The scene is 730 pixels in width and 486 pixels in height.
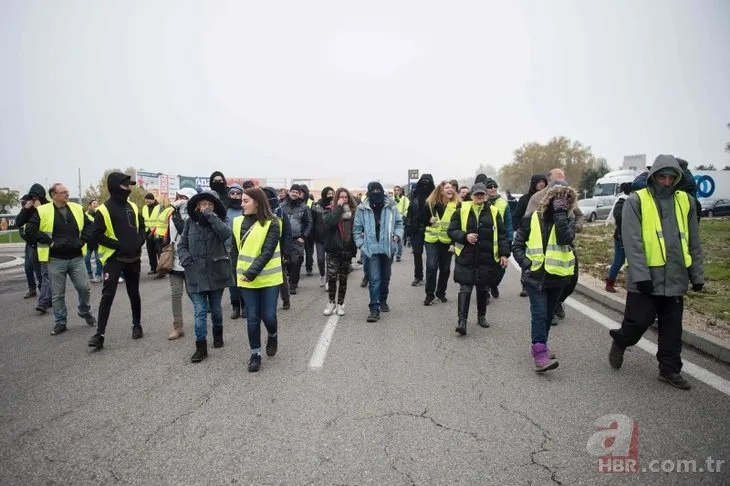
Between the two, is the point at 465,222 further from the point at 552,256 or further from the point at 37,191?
the point at 37,191

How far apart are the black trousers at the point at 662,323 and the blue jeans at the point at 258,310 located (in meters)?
3.48

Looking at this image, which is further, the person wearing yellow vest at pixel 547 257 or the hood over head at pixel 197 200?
the hood over head at pixel 197 200

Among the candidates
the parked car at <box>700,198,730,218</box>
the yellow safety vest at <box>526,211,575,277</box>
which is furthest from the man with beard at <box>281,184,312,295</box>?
the parked car at <box>700,198,730,218</box>

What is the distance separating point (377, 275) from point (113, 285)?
11.5 feet

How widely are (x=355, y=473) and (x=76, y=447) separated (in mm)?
2016

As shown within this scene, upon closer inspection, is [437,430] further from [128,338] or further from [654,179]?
[128,338]

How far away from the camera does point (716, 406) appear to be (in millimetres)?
3377

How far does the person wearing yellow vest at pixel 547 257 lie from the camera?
13.8ft

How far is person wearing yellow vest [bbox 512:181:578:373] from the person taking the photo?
419 centimetres

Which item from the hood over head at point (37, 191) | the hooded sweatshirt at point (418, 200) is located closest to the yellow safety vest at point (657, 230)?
the hooded sweatshirt at point (418, 200)

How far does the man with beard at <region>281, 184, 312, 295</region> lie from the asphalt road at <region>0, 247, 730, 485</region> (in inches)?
108

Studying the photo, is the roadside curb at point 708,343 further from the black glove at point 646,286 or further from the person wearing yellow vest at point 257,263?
the person wearing yellow vest at point 257,263

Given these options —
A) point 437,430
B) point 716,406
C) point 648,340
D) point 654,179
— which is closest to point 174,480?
point 437,430
